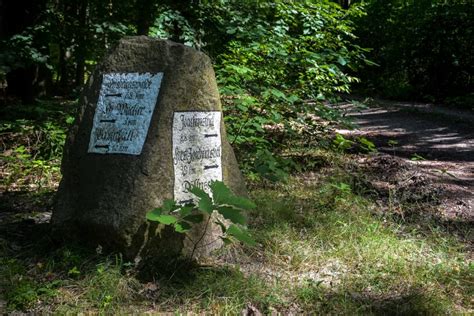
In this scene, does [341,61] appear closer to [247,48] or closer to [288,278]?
[247,48]

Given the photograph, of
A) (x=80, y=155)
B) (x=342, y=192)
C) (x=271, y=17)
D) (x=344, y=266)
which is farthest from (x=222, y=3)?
(x=344, y=266)

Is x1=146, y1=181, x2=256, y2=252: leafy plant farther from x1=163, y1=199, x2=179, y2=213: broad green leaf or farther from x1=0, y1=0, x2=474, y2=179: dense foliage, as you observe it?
x1=0, y1=0, x2=474, y2=179: dense foliage

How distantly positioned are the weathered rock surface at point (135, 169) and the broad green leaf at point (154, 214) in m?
0.19

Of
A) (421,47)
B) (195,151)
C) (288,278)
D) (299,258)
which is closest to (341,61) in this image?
(195,151)

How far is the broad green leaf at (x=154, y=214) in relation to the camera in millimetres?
2615

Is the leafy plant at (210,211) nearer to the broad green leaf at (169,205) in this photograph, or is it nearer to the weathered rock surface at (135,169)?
the broad green leaf at (169,205)

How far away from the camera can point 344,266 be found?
3.04 meters

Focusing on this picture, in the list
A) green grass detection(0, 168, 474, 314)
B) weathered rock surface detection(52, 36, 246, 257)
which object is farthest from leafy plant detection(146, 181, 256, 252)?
green grass detection(0, 168, 474, 314)

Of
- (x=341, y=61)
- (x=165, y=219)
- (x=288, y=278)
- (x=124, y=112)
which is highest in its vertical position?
(x=341, y=61)

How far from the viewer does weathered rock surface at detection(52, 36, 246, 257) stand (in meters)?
2.86

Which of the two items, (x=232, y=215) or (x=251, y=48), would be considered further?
(x=251, y=48)

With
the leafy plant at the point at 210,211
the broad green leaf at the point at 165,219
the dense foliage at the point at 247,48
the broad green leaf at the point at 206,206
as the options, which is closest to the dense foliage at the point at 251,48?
the dense foliage at the point at 247,48

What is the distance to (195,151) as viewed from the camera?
3.18m

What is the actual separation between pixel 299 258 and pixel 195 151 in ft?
3.46
